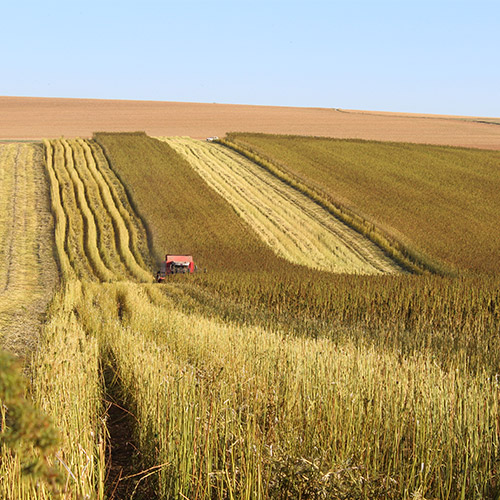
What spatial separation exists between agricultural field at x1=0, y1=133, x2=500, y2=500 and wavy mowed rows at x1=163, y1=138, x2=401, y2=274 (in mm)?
7599

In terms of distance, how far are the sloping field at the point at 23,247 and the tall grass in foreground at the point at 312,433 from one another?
5728 millimetres

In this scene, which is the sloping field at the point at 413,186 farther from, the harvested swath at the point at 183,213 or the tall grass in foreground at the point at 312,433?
the tall grass in foreground at the point at 312,433

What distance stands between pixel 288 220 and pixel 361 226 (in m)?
4.20

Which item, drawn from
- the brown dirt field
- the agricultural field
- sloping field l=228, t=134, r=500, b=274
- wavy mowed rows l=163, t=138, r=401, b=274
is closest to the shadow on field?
the agricultural field

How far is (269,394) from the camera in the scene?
5.74 metres

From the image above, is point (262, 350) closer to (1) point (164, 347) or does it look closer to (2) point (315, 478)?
(1) point (164, 347)

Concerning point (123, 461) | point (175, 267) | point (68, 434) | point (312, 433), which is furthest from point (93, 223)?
point (312, 433)

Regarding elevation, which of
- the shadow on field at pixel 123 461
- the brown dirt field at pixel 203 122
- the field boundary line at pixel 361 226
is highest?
the brown dirt field at pixel 203 122

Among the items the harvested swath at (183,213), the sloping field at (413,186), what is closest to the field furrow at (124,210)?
the harvested swath at (183,213)

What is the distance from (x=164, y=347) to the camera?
25.3 feet

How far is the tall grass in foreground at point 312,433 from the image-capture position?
4.15 m

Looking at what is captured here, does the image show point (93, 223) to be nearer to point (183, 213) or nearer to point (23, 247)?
point (23, 247)

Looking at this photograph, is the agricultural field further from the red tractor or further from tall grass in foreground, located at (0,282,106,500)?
the red tractor

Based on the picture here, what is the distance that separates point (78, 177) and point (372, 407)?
39.7 m
